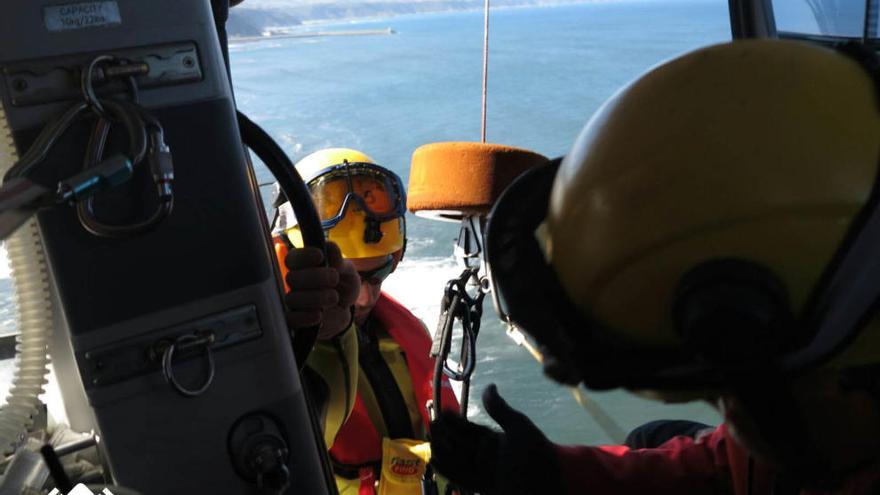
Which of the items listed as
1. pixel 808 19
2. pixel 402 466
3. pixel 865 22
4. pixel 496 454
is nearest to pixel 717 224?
pixel 496 454

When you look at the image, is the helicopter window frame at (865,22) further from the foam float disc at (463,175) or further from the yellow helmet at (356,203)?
the yellow helmet at (356,203)

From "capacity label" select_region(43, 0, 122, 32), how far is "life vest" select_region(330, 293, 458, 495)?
4.94 feet

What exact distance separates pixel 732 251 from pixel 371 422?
1.66 meters

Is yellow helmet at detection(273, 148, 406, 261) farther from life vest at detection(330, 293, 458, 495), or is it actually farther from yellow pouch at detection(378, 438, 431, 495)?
yellow pouch at detection(378, 438, 431, 495)

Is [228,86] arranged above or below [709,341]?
above

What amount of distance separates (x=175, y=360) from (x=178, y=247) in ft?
0.39

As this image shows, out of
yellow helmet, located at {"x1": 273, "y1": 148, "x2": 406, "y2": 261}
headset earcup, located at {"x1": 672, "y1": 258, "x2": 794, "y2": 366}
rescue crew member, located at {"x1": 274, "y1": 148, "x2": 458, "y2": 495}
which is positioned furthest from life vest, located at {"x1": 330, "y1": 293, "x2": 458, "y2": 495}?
headset earcup, located at {"x1": 672, "y1": 258, "x2": 794, "y2": 366}

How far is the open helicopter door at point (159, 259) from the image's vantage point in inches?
33.3

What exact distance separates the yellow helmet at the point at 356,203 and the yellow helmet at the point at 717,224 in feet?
5.17

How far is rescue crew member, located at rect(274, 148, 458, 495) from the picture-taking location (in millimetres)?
2246

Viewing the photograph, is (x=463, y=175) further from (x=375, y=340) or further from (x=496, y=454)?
(x=496, y=454)

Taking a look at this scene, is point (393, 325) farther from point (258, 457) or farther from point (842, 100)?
point (842, 100)

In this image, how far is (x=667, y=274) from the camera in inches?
29.9

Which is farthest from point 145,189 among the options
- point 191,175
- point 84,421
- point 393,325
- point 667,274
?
point 393,325
